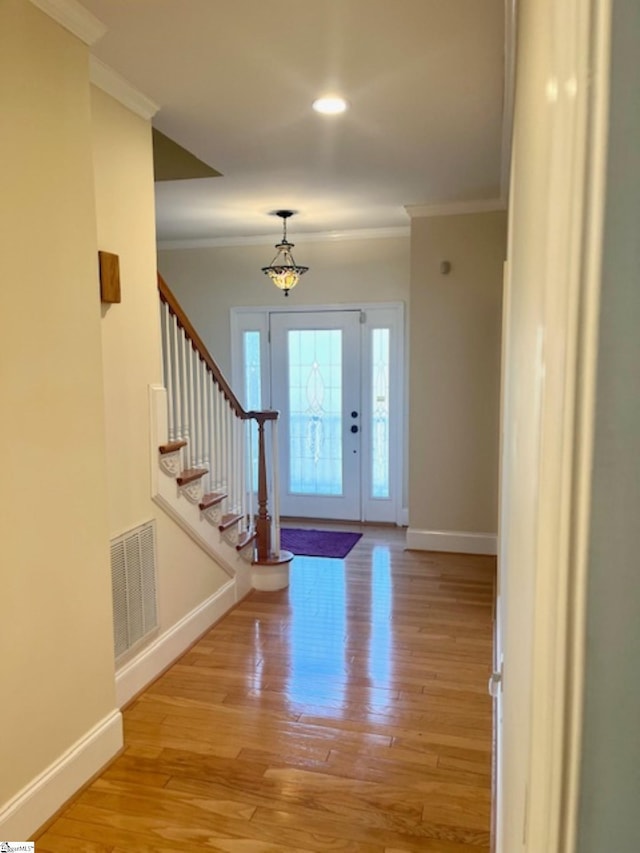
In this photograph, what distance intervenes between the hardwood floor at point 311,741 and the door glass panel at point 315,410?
2.29 meters

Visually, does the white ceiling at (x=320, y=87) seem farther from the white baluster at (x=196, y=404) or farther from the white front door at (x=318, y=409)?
the white front door at (x=318, y=409)

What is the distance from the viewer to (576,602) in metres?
0.41

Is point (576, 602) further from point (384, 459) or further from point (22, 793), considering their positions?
point (384, 459)

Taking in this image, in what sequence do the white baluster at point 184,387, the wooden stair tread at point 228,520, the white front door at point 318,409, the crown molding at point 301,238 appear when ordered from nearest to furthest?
the white baluster at point 184,387
the wooden stair tread at point 228,520
the crown molding at point 301,238
the white front door at point 318,409

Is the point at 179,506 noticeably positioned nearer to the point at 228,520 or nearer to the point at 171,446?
the point at 171,446

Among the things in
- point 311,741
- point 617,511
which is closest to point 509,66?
point 617,511

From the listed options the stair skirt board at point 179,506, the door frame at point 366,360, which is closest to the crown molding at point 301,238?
the door frame at point 366,360

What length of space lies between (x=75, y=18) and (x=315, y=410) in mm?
4352

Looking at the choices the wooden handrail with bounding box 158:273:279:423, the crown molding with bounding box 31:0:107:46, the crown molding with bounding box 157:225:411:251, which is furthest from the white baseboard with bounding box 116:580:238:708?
the crown molding with bounding box 157:225:411:251

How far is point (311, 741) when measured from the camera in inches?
101

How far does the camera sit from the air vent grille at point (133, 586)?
2.74 metres

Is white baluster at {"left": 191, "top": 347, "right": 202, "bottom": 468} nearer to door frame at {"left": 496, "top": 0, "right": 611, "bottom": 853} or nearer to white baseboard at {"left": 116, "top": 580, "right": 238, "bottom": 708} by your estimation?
white baseboard at {"left": 116, "top": 580, "right": 238, "bottom": 708}

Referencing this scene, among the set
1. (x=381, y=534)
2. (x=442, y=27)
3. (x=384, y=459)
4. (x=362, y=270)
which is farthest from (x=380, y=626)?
(x=362, y=270)

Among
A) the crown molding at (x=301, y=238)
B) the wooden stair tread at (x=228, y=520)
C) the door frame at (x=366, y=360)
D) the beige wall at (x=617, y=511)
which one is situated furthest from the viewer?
the door frame at (x=366, y=360)
